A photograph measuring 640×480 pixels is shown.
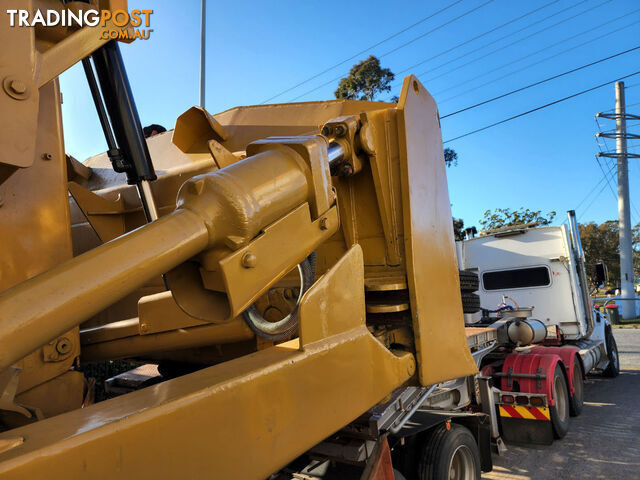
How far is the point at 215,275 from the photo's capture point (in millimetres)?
1445

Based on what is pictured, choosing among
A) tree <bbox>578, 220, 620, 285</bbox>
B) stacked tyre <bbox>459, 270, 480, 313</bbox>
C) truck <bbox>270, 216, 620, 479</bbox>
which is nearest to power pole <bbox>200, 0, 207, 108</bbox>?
truck <bbox>270, 216, 620, 479</bbox>

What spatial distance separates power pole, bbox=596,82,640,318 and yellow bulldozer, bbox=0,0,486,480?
25.1m

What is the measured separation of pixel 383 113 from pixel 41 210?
5.22 feet

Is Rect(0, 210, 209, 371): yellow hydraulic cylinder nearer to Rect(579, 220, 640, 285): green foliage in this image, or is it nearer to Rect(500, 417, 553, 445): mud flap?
Rect(500, 417, 553, 445): mud flap

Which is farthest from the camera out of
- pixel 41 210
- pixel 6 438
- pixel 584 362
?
pixel 584 362

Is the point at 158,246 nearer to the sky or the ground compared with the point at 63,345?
nearer to the sky

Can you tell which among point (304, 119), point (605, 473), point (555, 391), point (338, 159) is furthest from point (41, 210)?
point (555, 391)

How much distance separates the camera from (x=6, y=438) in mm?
1021

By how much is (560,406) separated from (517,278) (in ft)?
8.47

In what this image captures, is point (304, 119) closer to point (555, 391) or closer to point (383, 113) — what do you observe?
point (383, 113)

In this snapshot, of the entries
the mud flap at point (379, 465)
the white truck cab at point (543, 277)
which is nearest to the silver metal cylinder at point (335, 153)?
the mud flap at point (379, 465)

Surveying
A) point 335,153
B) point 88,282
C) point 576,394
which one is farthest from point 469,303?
point 576,394

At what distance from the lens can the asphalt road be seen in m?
4.59

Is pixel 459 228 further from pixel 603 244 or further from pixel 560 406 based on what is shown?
pixel 603 244
